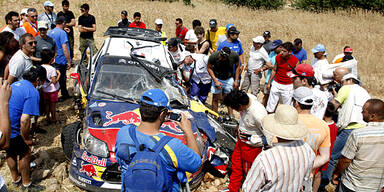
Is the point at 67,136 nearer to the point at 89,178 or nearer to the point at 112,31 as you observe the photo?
the point at 89,178

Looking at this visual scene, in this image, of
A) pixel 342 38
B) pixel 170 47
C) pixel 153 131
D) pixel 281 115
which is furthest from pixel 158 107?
pixel 342 38

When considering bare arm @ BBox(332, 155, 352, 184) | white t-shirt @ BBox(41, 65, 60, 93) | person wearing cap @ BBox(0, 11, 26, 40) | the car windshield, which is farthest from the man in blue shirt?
bare arm @ BBox(332, 155, 352, 184)

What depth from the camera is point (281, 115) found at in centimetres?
304

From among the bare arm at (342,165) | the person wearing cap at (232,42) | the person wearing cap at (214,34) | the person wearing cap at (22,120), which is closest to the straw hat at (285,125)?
the bare arm at (342,165)

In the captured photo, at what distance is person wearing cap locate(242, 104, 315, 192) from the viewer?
2.79m

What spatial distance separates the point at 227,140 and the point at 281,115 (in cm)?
234

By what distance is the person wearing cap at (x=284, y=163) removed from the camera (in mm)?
2791

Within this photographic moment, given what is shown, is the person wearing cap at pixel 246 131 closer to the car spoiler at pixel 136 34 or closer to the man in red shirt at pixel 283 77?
the man in red shirt at pixel 283 77

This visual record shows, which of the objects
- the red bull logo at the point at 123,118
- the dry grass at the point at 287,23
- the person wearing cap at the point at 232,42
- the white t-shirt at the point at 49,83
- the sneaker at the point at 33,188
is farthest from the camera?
the dry grass at the point at 287,23

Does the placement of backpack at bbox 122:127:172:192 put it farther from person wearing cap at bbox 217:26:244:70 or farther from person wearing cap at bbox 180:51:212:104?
person wearing cap at bbox 217:26:244:70

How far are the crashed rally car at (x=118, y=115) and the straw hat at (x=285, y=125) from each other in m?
1.76

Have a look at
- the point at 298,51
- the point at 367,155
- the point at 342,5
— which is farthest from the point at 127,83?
the point at 342,5

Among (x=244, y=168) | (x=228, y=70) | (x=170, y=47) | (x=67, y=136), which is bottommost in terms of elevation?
(x=244, y=168)

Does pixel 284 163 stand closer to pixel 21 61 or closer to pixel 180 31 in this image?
pixel 21 61
